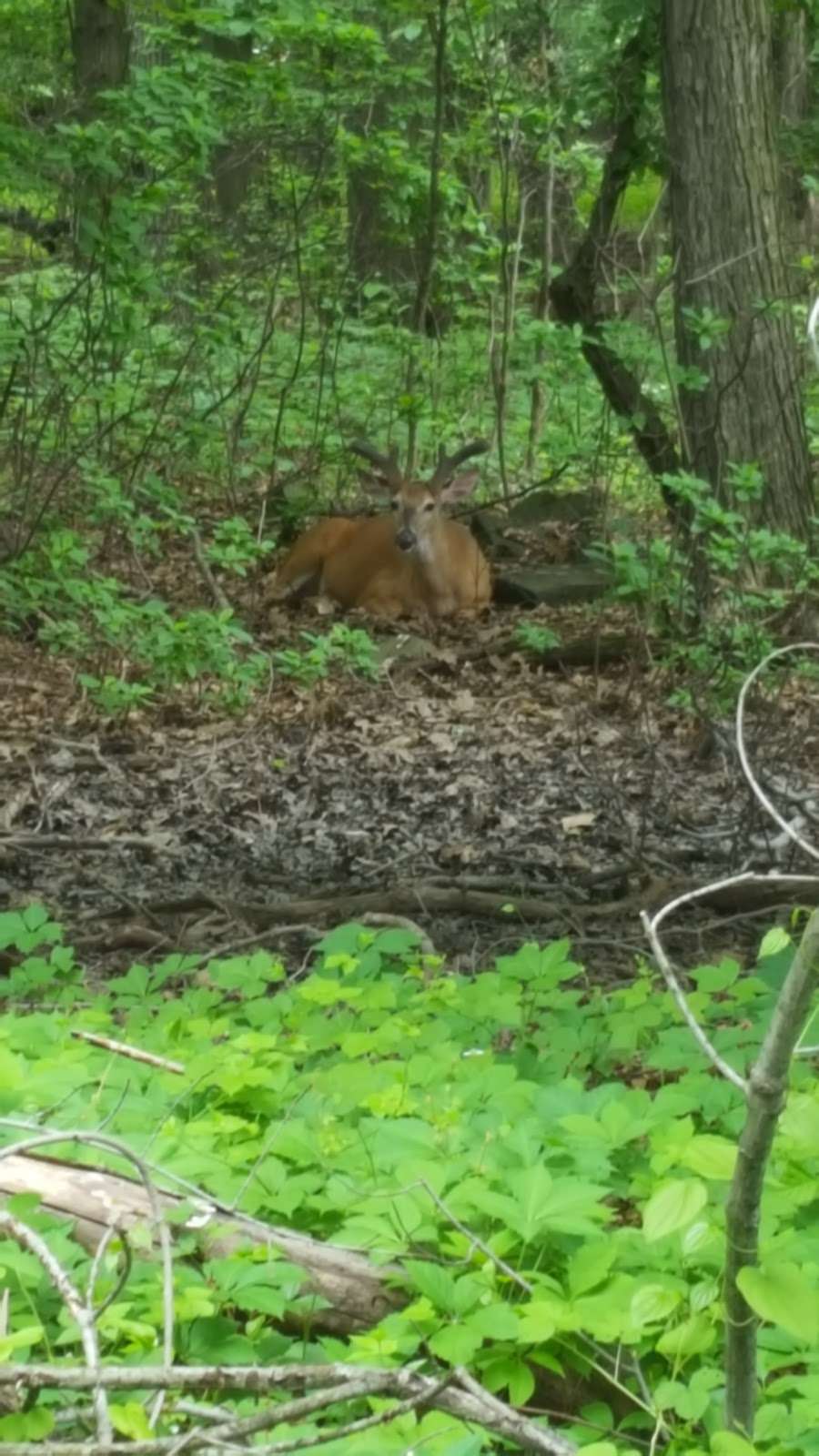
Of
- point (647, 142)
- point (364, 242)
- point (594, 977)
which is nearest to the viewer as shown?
point (594, 977)

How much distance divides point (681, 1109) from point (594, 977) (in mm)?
2085

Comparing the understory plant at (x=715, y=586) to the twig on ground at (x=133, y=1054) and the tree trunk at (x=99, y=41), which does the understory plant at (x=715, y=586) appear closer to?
the twig on ground at (x=133, y=1054)

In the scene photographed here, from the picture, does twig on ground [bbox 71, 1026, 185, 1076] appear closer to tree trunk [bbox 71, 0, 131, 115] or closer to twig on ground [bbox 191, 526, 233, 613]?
twig on ground [bbox 191, 526, 233, 613]

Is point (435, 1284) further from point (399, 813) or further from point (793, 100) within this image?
point (793, 100)

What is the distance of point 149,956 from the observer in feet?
19.5

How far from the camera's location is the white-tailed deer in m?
11.4

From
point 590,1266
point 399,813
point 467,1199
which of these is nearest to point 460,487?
point 399,813

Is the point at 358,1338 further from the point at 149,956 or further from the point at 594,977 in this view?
the point at 149,956

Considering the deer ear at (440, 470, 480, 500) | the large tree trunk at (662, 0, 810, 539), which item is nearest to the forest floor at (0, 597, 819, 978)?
the large tree trunk at (662, 0, 810, 539)

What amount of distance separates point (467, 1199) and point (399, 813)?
4.74 m

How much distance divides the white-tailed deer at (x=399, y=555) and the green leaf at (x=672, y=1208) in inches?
368

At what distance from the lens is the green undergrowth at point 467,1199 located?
2361mm

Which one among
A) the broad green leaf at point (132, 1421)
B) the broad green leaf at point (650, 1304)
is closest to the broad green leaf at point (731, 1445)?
the broad green leaf at point (650, 1304)

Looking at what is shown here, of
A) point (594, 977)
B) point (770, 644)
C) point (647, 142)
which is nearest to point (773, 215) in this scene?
point (647, 142)
